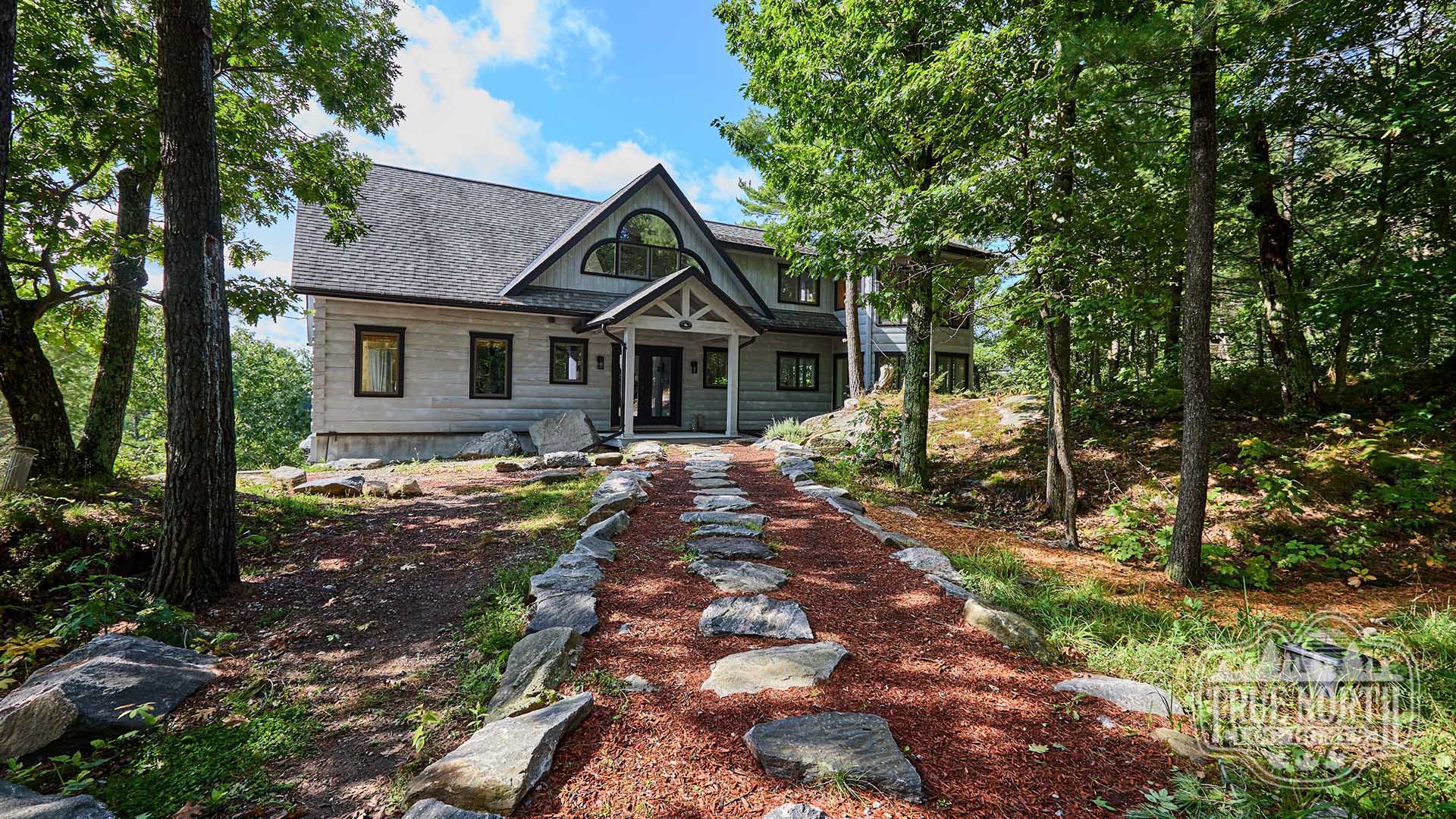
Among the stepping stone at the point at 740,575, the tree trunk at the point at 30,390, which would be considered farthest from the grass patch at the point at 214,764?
the tree trunk at the point at 30,390

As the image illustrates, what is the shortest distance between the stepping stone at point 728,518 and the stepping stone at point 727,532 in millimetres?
126

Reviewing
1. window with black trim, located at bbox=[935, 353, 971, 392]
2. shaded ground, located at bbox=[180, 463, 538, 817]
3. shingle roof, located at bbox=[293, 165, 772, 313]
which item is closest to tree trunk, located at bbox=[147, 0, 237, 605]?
shaded ground, located at bbox=[180, 463, 538, 817]

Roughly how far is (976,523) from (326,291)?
12.3m

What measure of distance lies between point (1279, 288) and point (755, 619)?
30.7 feet

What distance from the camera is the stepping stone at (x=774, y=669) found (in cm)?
258

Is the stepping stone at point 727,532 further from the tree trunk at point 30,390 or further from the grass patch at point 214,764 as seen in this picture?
the tree trunk at point 30,390

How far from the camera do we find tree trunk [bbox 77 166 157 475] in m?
6.12

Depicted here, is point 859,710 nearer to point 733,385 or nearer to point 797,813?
point 797,813

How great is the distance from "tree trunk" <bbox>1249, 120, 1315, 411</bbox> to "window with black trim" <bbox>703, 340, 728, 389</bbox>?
11.0 m

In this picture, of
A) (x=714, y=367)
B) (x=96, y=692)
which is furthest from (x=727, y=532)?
(x=714, y=367)

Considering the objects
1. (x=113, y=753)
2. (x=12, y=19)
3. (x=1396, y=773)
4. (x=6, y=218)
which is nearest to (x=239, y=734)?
(x=113, y=753)

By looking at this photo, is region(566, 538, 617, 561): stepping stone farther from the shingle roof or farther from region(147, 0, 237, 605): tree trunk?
the shingle roof

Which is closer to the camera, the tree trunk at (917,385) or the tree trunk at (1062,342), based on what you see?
the tree trunk at (1062,342)

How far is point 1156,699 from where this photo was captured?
98.5 inches
